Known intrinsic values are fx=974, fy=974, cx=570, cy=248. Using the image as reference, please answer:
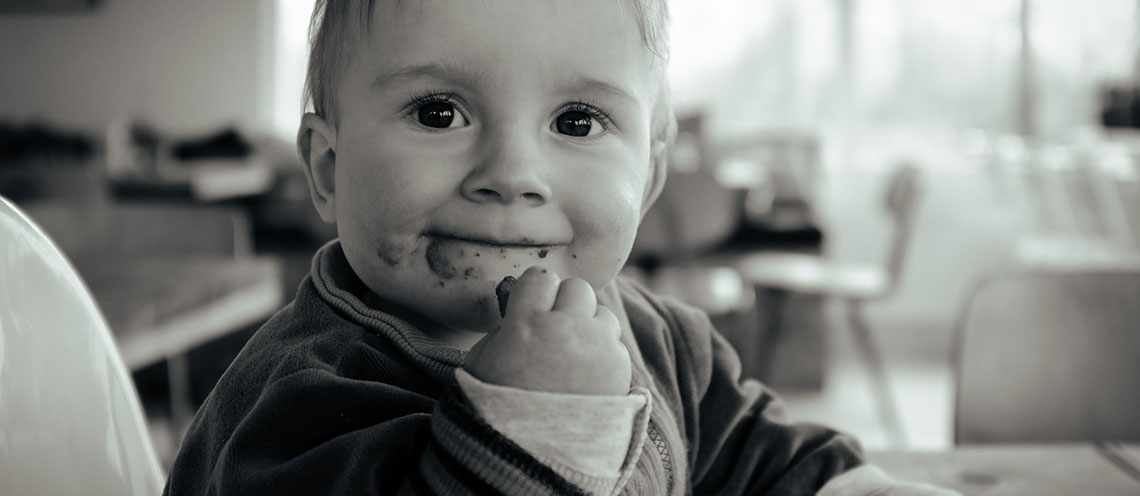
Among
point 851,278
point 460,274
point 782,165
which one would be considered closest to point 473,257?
point 460,274

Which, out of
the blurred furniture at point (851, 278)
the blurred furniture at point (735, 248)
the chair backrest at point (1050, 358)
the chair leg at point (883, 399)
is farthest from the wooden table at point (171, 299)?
the chair leg at point (883, 399)

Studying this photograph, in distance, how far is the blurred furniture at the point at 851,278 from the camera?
312 cm

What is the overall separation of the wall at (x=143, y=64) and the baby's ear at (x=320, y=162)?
20.7 feet

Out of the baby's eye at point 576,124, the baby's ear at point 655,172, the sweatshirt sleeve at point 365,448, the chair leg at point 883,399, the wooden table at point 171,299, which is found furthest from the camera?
the chair leg at point 883,399

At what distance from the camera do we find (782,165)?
5.02 m

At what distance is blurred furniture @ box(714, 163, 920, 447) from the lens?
3.12m

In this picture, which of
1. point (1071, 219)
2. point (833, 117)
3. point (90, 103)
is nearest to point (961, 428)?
point (1071, 219)

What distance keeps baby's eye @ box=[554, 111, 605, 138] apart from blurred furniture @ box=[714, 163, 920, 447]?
2703 mm

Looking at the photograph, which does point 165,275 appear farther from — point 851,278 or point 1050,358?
point 851,278

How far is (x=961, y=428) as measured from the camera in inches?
42.0

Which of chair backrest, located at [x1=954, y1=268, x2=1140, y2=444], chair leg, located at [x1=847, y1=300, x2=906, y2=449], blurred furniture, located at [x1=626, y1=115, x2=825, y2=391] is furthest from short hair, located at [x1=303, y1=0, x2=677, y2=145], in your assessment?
chair leg, located at [x1=847, y1=300, x2=906, y2=449]

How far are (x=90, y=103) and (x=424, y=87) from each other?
279 inches

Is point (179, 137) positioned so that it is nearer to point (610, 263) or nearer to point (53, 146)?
point (53, 146)

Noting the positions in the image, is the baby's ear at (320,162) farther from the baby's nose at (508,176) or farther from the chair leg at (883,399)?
the chair leg at (883,399)
